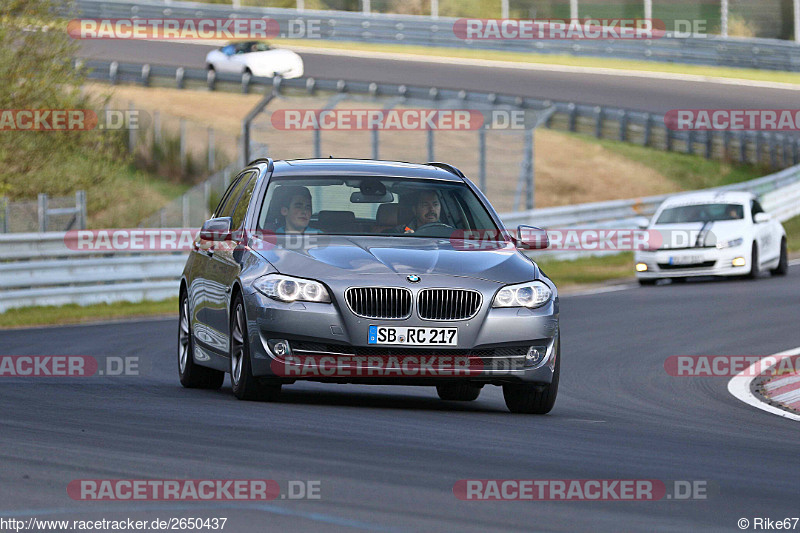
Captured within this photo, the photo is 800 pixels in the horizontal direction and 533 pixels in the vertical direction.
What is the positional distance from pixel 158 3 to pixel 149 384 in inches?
1936

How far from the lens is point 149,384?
12.0m

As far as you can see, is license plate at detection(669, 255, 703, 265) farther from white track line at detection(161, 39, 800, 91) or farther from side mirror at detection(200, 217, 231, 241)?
white track line at detection(161, 39, 800, 91)

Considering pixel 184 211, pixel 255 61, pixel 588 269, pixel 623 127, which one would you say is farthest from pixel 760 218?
pixel 255 61

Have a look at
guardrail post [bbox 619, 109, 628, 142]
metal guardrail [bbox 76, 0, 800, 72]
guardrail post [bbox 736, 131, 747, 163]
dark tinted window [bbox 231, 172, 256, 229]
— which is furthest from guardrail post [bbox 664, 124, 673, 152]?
dark tinted window [bbox 231, 172, 256, 229]

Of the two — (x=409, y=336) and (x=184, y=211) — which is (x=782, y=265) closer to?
(x=184, y=211)

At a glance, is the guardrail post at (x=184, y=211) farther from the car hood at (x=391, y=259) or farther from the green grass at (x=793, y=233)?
the car hood at (x=391, y=259)

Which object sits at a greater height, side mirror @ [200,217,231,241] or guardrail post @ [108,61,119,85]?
side mirror @ [200,217,231,241]

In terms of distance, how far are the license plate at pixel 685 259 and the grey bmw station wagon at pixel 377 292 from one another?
47.7 ft

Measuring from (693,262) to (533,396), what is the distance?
15.2 metres

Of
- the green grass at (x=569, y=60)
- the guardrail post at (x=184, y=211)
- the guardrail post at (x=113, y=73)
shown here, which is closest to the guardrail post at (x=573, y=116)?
the green grass at (x=569, y=60)

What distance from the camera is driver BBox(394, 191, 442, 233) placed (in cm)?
1051

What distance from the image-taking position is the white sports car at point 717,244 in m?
24.8

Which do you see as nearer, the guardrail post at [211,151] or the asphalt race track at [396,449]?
the asphalt race track at [396,449]

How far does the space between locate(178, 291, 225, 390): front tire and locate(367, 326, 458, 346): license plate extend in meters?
2.29
